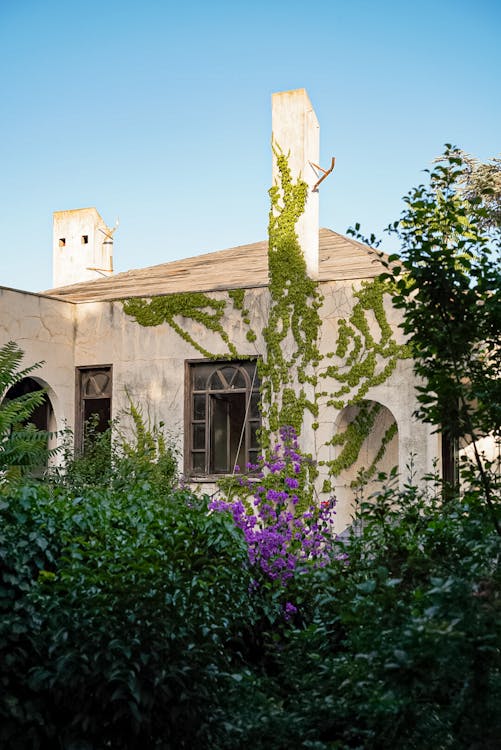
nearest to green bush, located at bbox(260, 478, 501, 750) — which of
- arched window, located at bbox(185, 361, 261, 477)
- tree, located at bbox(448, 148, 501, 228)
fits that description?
arched window, located at bbox(185, 361, 261, 477)

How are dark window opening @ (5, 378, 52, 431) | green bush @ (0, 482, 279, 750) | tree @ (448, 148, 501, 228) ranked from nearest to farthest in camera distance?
1. green bush @ (0, 482, 279, 750)
2. dark window opening @ (5, 378, 52, 431)
3. tree @ (448, 148, 501, 228)

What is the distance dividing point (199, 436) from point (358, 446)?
1.94 m

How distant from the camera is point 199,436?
11297mm

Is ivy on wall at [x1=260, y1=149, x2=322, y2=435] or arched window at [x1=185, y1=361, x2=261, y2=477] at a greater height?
ivy on wall at [x1=260, y1=149, x2=322, y2=435]

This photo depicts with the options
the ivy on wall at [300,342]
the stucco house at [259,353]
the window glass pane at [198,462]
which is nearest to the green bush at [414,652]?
the stucco house at [259,353]

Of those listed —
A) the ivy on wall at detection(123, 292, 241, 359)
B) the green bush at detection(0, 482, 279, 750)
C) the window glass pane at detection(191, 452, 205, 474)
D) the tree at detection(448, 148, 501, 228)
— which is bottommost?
the green bush at detection(0, 482, 279, 750)

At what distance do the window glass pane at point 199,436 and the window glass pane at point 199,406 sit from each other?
4.8 inches

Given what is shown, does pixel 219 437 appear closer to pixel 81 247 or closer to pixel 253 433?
pixel 253 433

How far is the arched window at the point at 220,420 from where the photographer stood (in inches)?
438

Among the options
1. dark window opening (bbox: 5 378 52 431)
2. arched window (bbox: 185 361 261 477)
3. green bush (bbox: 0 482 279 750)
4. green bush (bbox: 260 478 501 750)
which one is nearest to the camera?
green bush (bbox: 260 478 501 750)

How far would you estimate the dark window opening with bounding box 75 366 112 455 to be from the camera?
1204 centimetres

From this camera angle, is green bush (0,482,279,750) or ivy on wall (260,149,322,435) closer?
green bush (0,482,279,750)

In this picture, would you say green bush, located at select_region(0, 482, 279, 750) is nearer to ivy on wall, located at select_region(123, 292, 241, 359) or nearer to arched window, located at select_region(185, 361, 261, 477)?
arched window, located at select_region(185, 361, 261, 477)

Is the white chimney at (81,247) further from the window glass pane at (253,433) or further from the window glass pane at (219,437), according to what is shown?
the window glass pane at (253,433)
